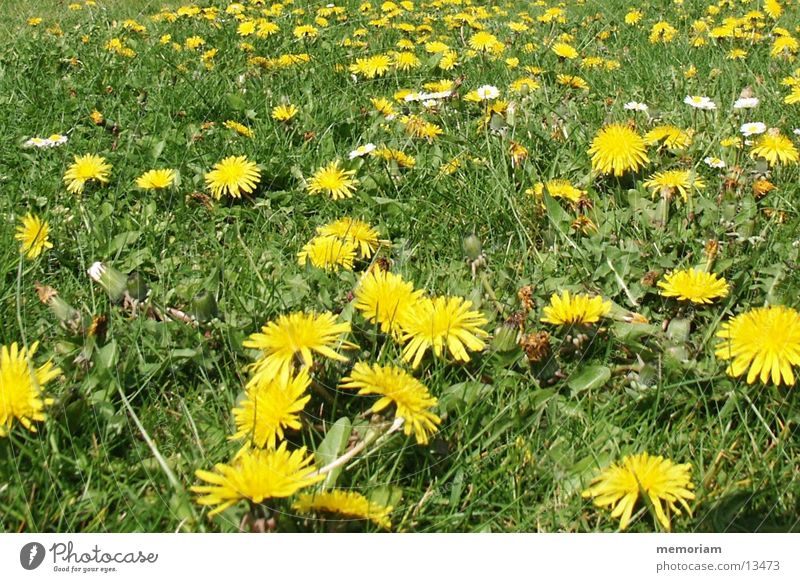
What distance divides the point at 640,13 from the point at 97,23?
331 cm

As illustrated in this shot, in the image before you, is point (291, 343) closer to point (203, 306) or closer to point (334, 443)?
point (334, 443)

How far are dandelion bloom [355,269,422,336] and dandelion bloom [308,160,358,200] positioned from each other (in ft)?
1.90

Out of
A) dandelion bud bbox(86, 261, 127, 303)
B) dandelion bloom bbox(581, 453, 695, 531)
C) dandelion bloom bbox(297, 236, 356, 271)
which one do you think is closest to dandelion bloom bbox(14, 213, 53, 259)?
dandelion bud bbox(86, 261, 127, 303)

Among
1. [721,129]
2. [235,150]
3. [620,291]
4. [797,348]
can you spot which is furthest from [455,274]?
[721,129]

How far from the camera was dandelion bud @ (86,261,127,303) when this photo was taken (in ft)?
4.62

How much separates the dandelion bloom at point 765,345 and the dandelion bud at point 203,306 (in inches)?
35.9

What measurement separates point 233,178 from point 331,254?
1.61 ft

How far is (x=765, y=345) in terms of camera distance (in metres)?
1.12

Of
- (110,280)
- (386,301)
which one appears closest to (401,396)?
(386,301)

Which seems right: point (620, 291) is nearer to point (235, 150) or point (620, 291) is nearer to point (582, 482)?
point (582, 482)

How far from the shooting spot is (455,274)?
61.1 inches

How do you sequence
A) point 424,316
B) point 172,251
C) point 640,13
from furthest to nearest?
1. point 640,13
2. point 172,251
3. point 424,316

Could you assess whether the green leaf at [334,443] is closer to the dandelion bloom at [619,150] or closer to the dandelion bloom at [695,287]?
the dandelion bloom at [695,287]

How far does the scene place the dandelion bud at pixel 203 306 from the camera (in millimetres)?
1297
